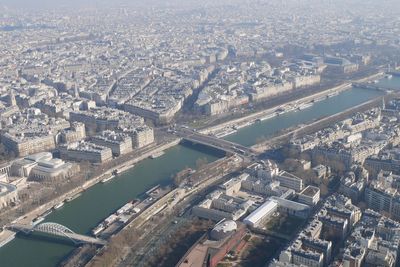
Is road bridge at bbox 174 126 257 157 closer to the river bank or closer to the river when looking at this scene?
the river

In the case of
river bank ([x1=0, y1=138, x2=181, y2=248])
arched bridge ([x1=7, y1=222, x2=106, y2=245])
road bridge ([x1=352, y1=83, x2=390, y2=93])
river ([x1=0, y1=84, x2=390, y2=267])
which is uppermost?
arched bridge ([x1=7, y1=222, x2=106, y2=245])

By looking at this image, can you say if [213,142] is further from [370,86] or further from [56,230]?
[370,86]

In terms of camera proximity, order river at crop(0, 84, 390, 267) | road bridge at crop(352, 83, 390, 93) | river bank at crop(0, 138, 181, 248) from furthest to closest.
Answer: road bridge at crop(352, 83, 390, 93), river bank at crop(0, 138, 181, 248), river at crop(0, 84, 390, 267)


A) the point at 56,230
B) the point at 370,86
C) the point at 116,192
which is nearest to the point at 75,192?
the point at 116,192

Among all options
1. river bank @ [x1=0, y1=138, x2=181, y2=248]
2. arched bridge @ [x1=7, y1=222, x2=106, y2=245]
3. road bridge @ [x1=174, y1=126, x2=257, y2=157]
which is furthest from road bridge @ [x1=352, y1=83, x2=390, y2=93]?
arched bridge @ [x1=7, y1=222, x2=106, y2=245]

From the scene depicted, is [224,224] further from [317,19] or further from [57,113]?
[317,19]

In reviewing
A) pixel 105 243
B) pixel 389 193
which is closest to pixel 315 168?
pixel 389 193

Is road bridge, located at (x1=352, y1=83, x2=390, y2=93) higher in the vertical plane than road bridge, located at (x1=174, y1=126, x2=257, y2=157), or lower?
lower
